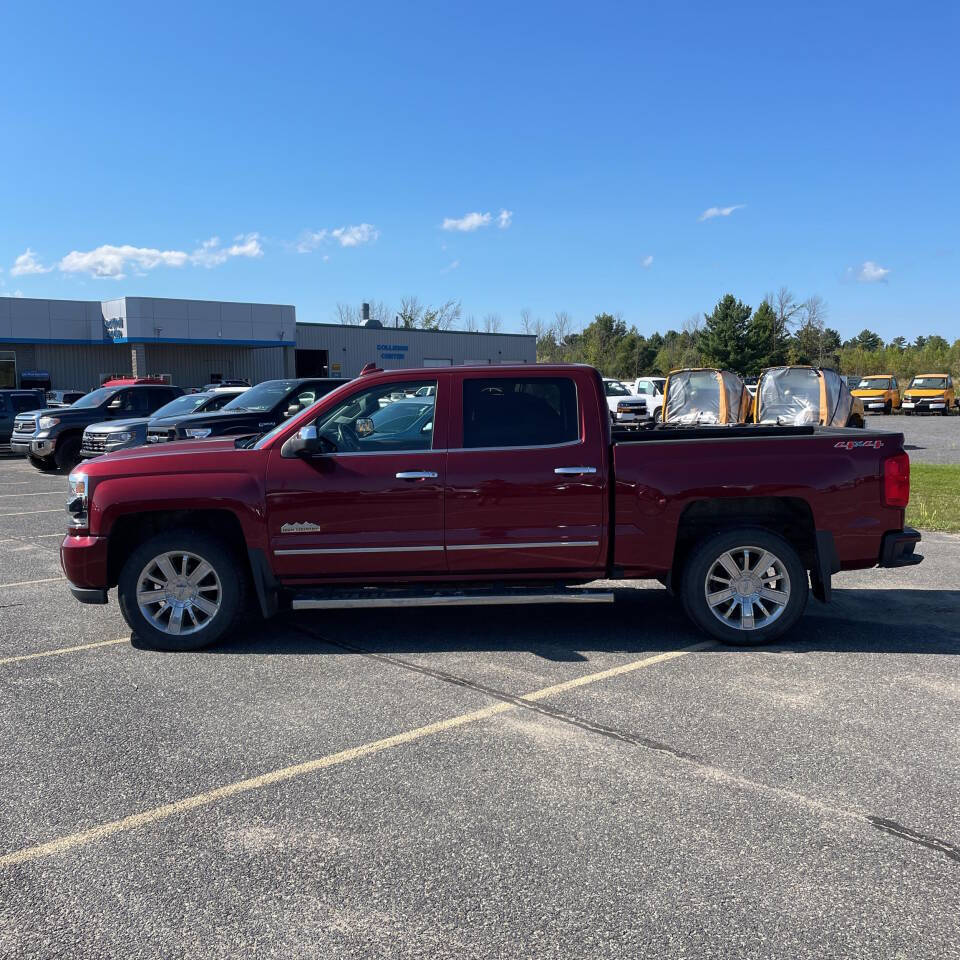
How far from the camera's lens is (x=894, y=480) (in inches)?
240

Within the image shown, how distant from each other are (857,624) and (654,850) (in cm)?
396

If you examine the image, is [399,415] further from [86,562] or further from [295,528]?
[86,562]

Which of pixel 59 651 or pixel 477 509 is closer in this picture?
pixel 477 509

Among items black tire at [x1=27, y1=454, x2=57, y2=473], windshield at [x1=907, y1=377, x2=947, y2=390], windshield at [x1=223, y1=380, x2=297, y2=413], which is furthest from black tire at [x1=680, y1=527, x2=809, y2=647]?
windshield at [x1=907, y1=377, x2=947, y2=390]

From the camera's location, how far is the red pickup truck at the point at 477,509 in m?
6.04

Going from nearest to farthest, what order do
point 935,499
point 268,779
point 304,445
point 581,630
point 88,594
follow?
point 268,779
point 304,445
point 88,594
point 581,630
point 935,499

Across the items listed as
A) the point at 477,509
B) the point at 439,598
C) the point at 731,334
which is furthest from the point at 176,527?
the point at 731,334

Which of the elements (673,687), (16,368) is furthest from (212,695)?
(16,368)

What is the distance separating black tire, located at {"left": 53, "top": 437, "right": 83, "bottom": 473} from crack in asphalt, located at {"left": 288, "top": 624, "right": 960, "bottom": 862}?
558 inches

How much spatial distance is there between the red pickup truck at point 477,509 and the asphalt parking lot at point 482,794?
16.2 inches

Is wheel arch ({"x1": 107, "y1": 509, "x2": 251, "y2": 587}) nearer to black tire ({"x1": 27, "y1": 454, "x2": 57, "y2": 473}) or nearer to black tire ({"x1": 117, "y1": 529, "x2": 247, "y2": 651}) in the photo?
black tire ({"x1": 117, "y1": 529, "x2": 247, "y2": 651})

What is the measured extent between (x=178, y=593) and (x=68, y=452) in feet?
47.7

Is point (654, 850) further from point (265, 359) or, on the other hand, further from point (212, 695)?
point (265, 359)

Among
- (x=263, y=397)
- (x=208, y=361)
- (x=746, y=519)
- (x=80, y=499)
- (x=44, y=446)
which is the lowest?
(x=746, y=519)
